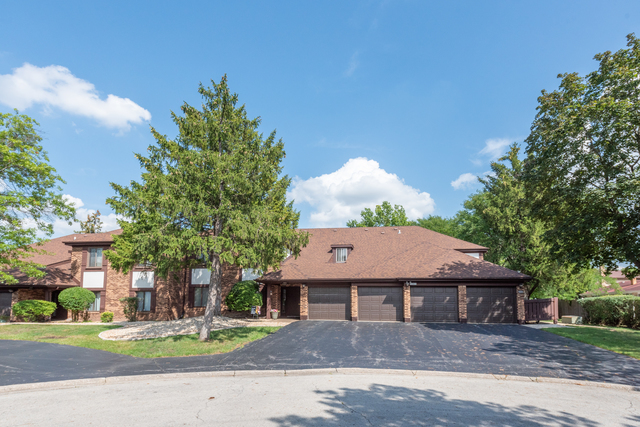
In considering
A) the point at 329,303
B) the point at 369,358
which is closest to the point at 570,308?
the point at 329,303

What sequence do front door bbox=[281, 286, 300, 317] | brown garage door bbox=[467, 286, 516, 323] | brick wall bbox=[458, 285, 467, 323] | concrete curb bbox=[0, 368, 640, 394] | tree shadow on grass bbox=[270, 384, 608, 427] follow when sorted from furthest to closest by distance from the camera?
front door bbox=[281, 286, 300, 317] < brick wall bbox=[458, 285, 467, 323] < brown garage door bbox=[467, 286, 516, 323] < concrete curb bbox=[0, 368, 640, 394] < tree shadow on grass bbox=[270, 384, 608, 427]

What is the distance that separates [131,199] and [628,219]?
861 inches

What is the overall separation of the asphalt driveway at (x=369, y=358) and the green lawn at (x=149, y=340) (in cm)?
73

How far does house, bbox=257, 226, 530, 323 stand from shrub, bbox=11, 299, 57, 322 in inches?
570

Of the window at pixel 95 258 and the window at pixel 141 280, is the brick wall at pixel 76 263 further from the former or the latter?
the window at pixel 141 280

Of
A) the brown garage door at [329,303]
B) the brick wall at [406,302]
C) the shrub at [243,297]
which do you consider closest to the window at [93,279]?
the shrub at [243,297]

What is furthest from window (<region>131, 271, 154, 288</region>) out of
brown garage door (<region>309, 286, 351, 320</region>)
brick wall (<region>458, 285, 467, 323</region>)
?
brick wall (<region>458, 285, 467, 323</region>)

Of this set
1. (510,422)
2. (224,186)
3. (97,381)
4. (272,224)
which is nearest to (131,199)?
(224,186)

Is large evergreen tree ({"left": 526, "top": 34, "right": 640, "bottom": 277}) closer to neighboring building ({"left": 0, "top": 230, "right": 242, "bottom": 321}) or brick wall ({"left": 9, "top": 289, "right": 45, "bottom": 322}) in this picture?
neighboring building ({"left": 0, "top": 230, "right": 242, "bottom": 321})

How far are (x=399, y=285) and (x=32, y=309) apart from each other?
24.0 metres

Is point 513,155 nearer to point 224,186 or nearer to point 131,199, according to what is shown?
point 224,186

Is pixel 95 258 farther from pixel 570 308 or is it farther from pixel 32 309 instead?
pixel 570 308

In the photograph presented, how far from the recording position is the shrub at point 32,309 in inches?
901

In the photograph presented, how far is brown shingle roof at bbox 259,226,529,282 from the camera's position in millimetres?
Result: 21734
